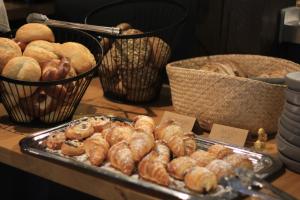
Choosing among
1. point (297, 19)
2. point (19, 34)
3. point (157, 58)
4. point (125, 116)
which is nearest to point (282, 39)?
point (297, 19)

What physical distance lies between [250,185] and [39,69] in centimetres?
58

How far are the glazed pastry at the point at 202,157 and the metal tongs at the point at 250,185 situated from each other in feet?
0.23

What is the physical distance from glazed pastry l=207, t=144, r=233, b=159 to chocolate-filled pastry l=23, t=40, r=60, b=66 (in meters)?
0.48

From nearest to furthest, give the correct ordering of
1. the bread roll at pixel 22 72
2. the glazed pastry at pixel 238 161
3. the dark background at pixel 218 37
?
the glazed pastry at pixel 238 161, the bread roll at pixel 22 72, the dark background at pixel 218 37

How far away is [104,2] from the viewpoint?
1.80 meters

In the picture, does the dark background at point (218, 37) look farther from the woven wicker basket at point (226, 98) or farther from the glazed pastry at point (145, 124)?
the glazed pastry at point (145, 124)

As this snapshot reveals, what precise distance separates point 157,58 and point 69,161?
0.48 meters

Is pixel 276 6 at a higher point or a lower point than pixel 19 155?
higher

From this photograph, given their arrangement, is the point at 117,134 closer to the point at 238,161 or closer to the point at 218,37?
the point at 238,161

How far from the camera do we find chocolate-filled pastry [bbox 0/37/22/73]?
125 cm

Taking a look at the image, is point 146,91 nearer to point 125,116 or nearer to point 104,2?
point 125,116

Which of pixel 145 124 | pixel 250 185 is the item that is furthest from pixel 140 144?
pixel 250 185

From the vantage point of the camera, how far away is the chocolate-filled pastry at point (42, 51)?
4.18 feet

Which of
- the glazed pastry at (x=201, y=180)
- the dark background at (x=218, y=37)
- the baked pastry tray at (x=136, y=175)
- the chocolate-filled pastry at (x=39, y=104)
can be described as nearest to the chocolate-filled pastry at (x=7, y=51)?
the chocolate-filled pastry at (x=39, y=104)
